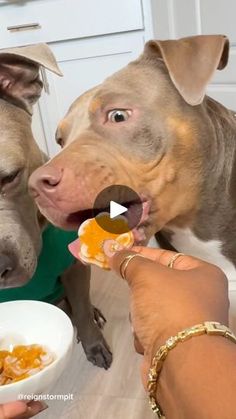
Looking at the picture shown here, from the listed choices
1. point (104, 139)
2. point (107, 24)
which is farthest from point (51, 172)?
point (107, 24)

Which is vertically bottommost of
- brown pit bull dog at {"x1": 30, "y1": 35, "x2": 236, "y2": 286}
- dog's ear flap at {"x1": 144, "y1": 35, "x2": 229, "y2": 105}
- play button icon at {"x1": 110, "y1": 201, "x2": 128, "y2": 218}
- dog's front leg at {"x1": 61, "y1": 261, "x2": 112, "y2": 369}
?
dog's front leg at {"x1": 61, "y1": 261, "x2": 112, "y2": 369}

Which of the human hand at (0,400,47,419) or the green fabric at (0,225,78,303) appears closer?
the human hand at (0,400,47,419)

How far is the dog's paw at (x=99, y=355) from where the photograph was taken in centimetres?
182

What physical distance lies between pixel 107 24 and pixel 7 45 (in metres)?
0.59

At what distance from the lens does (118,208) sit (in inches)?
47.4

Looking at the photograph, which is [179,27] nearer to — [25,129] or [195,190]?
[25,129]

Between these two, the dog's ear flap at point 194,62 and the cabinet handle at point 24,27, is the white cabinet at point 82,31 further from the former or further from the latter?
the dog's ear flap at point 194,62

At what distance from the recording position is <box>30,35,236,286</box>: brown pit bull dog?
1160 millimetres

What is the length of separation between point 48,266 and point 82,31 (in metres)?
1.76

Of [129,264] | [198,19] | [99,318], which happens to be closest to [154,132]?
[129,264]

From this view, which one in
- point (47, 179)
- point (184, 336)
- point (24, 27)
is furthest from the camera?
point (24, 27)

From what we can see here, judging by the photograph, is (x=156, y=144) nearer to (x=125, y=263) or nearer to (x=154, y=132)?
(x=154, y=132)

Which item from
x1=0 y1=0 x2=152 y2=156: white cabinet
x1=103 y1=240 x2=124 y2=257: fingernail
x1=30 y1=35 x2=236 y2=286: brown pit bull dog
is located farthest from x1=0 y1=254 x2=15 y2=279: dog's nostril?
x1=0 y1=0 x2=152 y2=156: white cabinet

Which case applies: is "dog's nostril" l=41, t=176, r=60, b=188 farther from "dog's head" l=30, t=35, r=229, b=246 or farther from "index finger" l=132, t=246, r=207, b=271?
"index finger" l=132, t=246, r=207, b=271
